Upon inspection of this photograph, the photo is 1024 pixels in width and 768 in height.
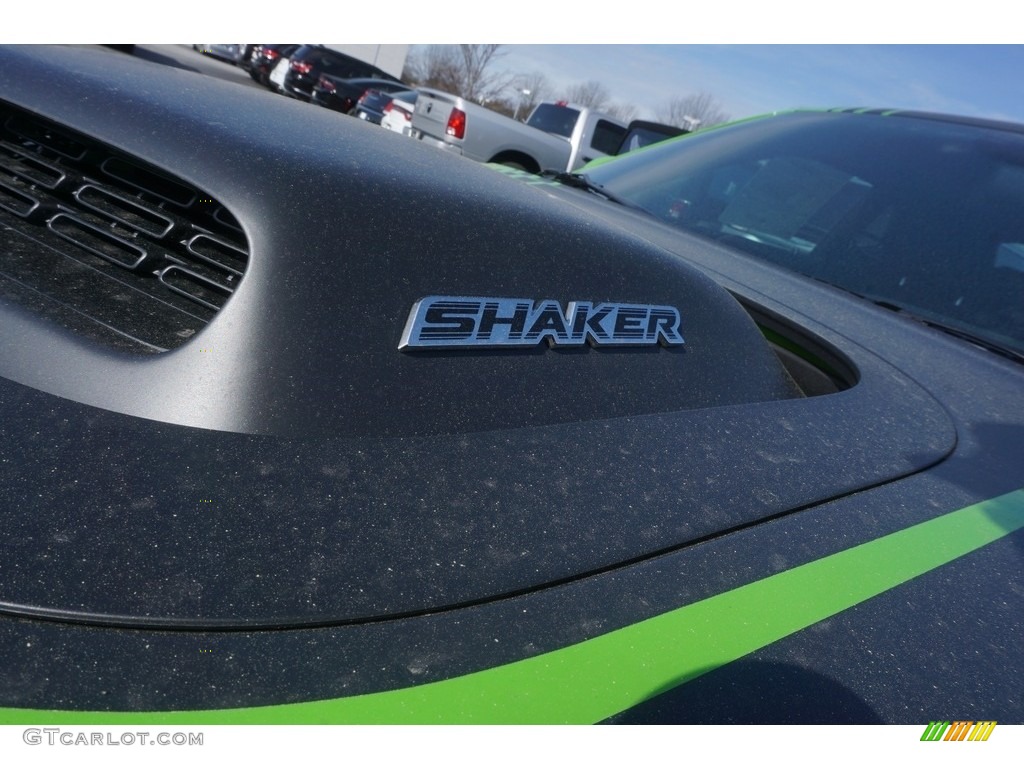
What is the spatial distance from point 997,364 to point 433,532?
142 centimetres

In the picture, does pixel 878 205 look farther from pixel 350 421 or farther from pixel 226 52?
pixel 226 52

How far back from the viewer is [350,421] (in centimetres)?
79

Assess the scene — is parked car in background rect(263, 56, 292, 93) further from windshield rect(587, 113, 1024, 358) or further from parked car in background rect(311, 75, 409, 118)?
windshield rect(587, 113, 1024, 358)

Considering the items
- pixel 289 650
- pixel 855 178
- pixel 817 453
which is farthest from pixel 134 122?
pixel 855 178

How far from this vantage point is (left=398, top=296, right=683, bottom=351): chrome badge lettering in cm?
85

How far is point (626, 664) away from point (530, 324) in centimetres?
41

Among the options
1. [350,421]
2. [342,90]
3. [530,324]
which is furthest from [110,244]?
[342,90]

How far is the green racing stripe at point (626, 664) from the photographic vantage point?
57 centimetres

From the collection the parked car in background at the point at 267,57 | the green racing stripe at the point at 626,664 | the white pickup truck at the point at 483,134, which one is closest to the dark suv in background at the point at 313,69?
the parked car in background at the point at 267,57

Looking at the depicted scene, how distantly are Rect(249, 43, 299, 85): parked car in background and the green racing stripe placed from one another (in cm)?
1951

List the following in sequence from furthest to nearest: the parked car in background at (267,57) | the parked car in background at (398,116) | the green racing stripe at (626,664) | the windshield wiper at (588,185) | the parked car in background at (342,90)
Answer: the parked car in background at (267,57), the parked car in background at (342,90), the parked car in background at (398,116), the windshield wiper at (588,185), the green racing stripe at (626,664)

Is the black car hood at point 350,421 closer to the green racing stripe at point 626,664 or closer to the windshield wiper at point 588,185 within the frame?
the green racing stripe at point 626,664

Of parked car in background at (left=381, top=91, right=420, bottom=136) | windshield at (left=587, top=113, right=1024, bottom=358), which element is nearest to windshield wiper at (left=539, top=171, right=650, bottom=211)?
windshield at (left=587, top=113, right=1024, bottom=358)

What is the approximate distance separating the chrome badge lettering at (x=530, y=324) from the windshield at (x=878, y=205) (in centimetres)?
113
